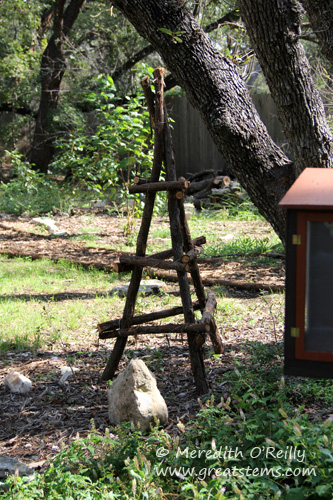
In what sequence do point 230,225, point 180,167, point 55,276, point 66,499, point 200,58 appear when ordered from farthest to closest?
1. point 180,167
2. point 230,225
3. point 55,276
4. point 200,58
5. point 66,499

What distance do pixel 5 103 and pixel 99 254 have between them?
38.0 feet

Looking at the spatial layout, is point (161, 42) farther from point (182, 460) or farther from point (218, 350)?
point (182, 460)

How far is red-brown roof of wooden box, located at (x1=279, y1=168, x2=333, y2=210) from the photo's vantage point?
2.33 meters

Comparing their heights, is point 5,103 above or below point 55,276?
above

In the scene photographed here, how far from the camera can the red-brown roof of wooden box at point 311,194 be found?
233 cm

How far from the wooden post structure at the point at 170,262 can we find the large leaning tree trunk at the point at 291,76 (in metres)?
0.75

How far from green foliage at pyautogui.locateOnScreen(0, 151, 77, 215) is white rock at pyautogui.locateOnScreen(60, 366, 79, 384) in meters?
7.99

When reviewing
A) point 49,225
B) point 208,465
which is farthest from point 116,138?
point 208,465

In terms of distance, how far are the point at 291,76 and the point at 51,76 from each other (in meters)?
13.6

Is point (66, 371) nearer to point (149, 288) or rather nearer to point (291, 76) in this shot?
point (149, 288)

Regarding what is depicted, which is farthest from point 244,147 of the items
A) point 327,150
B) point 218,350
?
point 218,350

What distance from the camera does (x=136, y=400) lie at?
3.48 meters

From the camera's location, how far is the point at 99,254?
8719mm

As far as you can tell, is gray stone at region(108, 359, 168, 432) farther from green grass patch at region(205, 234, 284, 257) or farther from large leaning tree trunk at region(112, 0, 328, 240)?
green grass patch at region(205, 234, 284, 257)
